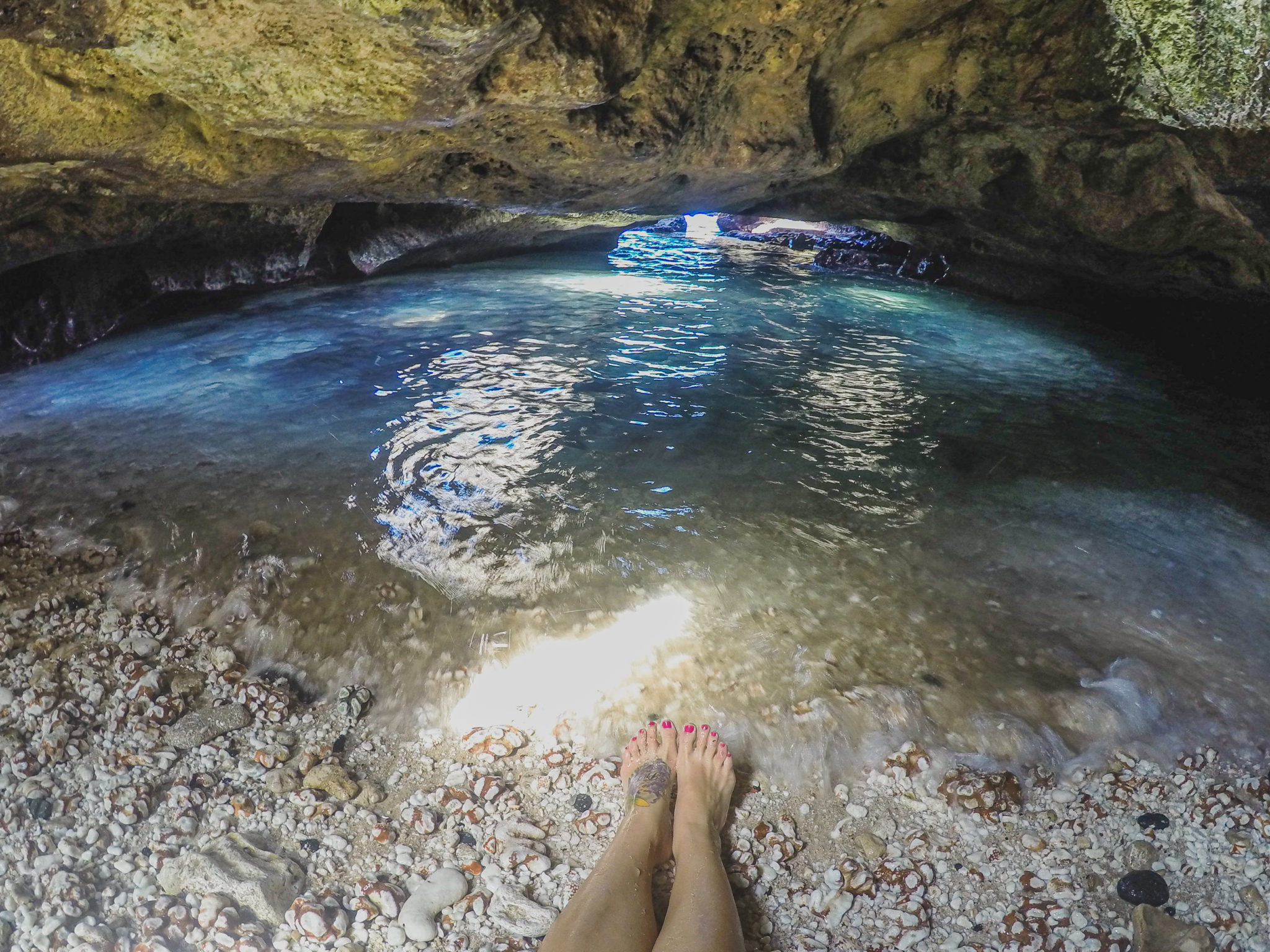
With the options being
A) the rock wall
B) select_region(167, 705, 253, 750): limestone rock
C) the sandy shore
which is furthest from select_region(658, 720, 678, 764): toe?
the rock wall

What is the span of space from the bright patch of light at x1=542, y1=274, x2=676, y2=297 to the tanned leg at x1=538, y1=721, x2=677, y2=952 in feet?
26.3

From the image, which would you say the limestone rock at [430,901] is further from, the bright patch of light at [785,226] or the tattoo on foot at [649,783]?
the bright patch of light at [785,226]

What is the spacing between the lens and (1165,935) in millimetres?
2230

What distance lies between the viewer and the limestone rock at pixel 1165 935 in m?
2.20

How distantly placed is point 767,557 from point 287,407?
12.2 ft

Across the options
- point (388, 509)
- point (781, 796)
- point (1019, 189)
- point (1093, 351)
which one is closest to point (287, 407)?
point (388, 509)

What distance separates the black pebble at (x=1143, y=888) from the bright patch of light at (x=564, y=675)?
1.76 m

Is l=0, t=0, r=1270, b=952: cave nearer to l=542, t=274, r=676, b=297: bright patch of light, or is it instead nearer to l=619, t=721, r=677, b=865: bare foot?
l=619, t=721, r=677, b=865: bare foot

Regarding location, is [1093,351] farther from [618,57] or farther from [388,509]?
[388,509]

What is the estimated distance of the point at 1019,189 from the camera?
23.7 ft

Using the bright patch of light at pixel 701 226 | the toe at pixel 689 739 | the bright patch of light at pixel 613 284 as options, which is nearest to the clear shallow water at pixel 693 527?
the toe at pixel 689 739

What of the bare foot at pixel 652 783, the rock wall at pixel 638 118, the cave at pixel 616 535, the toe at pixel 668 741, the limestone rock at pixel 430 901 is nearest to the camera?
the limestone rock at pixel 430 901

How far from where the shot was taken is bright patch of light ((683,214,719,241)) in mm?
17703

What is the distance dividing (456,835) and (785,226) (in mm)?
16545
